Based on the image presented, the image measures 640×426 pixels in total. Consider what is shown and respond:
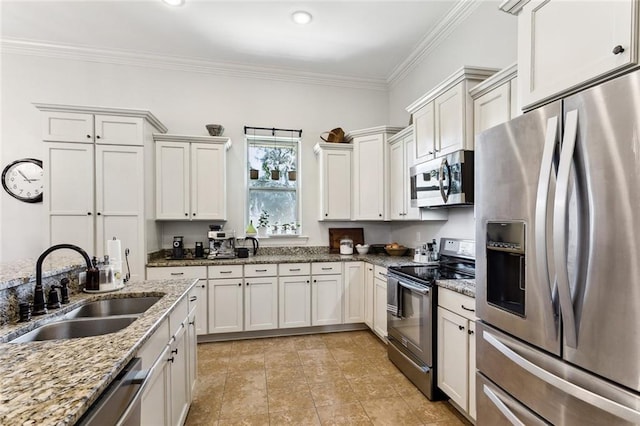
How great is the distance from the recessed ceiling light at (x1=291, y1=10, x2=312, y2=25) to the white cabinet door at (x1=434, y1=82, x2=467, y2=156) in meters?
1.54

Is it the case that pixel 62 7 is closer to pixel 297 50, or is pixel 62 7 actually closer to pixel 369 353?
pixel 297 50

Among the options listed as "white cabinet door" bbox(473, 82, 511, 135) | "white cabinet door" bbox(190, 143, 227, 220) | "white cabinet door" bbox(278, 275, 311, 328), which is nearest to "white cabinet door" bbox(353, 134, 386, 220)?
"white cabinet door" bbox(278, 275, 311, 328)

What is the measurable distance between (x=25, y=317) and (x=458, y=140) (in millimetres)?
2821

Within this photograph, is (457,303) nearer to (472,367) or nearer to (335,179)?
(472,367)

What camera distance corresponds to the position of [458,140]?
2.46 m

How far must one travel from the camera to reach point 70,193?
127 inches

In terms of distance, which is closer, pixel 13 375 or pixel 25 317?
pixel 13 375

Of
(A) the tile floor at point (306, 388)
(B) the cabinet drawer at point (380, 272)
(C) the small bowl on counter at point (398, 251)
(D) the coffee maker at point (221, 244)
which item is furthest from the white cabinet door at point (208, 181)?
(C) the small bowl on counter at point (398, 251)

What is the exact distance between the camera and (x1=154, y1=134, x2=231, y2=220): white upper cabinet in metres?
3.63

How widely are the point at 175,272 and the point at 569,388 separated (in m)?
3.35

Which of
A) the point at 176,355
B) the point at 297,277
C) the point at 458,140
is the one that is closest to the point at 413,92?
the point at 458,140

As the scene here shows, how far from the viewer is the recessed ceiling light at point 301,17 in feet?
10.0

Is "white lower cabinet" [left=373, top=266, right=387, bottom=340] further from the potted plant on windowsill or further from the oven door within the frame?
the potted plant on windowsill

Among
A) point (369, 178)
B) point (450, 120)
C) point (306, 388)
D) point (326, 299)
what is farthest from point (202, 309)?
point (450, 120)
